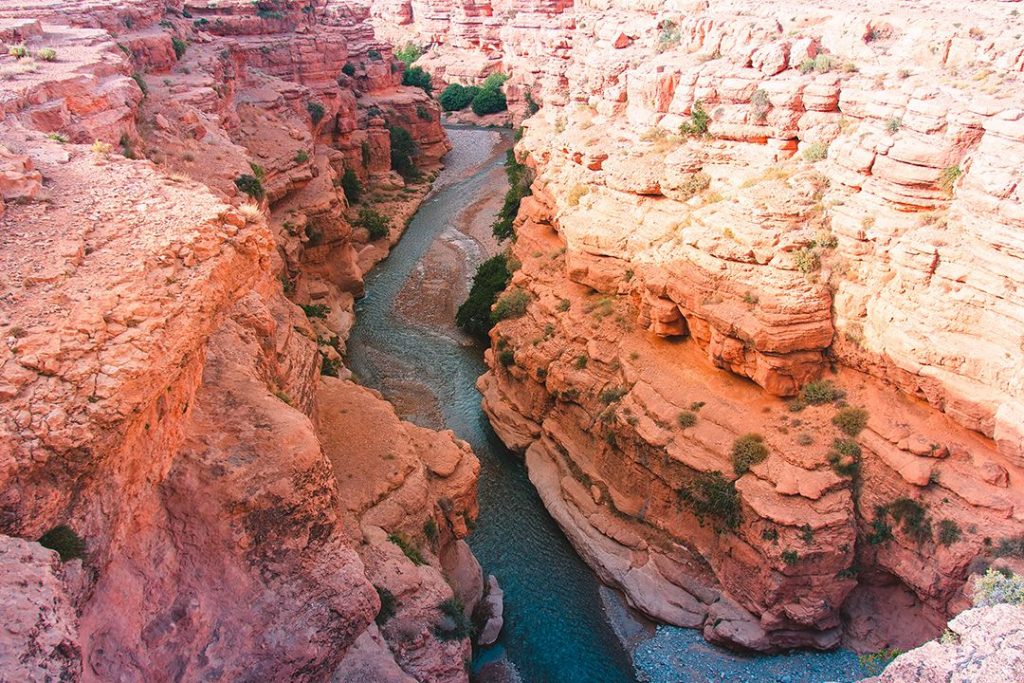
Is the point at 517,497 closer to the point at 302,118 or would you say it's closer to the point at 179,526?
the point at 179,526

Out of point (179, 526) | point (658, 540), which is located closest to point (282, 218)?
point (658, 540)

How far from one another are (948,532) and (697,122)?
38.1ft

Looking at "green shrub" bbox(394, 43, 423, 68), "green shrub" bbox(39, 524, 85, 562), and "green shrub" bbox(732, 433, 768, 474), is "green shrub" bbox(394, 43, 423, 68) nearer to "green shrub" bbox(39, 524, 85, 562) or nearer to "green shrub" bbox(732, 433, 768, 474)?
"green shrub" bbox(732, 433, 768, 474)

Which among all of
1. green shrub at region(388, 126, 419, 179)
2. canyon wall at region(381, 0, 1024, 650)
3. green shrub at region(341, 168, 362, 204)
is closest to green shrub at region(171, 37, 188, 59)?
Result: green shrub at region(341, 168, 362, 204)

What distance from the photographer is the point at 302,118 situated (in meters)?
37.0

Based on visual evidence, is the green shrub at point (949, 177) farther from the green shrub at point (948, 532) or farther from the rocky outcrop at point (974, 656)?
the rocky outcrop at point (974, 656)

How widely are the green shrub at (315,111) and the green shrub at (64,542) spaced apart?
108 feet

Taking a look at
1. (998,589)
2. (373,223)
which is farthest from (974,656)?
(373,223)

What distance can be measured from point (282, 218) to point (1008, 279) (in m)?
23.2

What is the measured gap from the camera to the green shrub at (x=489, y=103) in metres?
59.6

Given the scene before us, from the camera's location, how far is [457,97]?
61.3 m

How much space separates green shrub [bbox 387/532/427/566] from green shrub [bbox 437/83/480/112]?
5190cm

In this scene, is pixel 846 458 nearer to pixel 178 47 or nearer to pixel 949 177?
pixel 949 177

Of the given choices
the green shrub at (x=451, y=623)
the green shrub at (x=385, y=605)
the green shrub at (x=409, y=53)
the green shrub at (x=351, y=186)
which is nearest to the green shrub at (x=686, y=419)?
the green shrub at (x=451, y=623)
